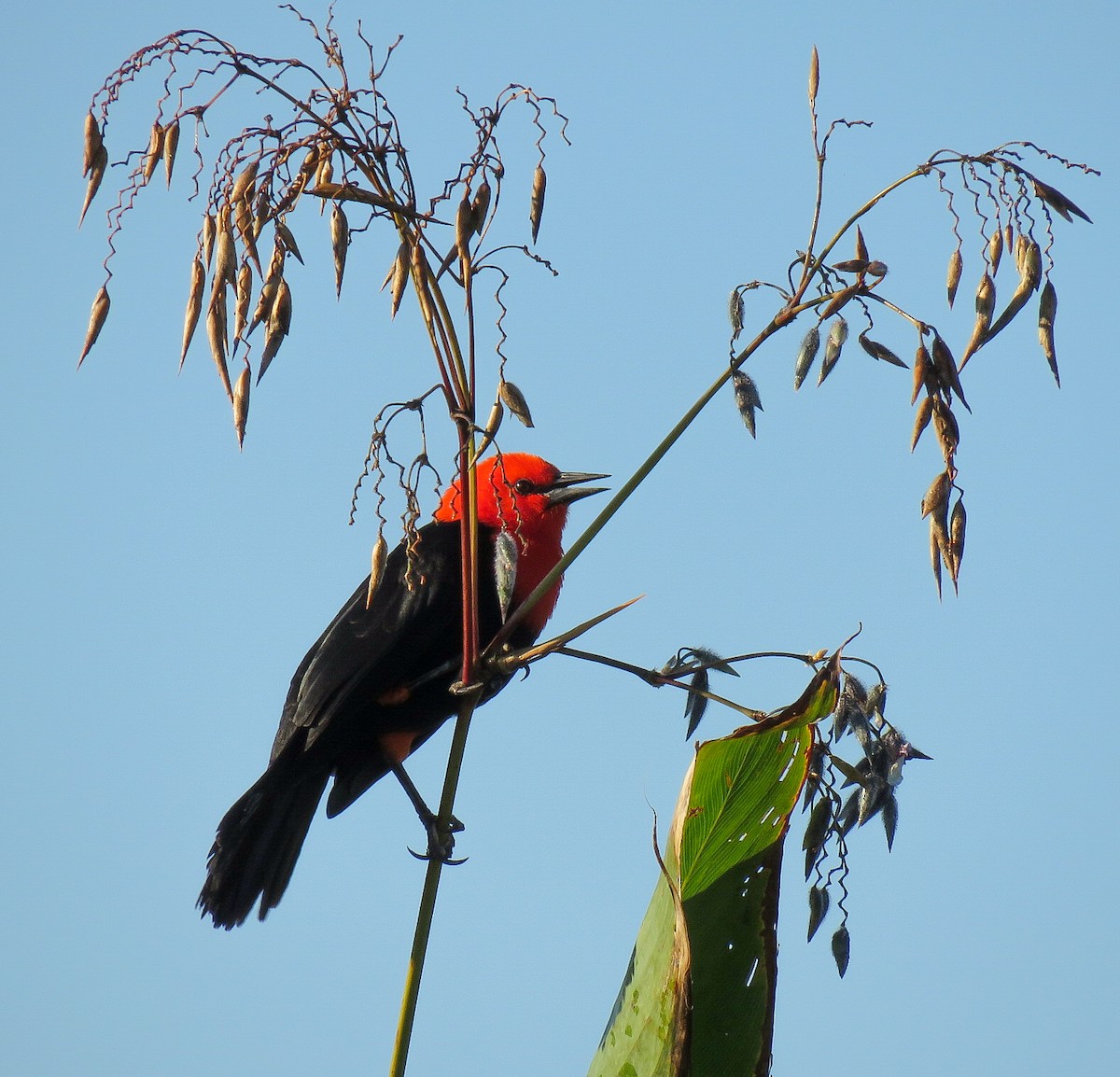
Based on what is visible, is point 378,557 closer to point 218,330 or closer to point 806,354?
point 218,330

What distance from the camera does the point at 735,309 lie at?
1879mm

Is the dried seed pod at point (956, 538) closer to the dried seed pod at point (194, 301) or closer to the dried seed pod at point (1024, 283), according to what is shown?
the dried seed pod at point (1024, 283)

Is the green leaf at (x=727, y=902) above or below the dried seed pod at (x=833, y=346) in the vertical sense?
below

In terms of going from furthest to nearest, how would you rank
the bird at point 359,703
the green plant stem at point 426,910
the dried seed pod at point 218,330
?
the bird at point 359,703
the dried seed pod at point 218,330
the green plant stem at point 426,910

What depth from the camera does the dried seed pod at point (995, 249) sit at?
191 centimetres

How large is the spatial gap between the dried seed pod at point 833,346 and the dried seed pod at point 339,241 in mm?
742

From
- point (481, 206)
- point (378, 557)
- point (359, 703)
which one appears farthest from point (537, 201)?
point (359, 703)

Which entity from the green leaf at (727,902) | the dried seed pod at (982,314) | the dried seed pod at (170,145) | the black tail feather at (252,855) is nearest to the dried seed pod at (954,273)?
the dried seed pod at (982,314)

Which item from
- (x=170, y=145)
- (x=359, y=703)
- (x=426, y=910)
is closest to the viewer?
(x=426, y=910)

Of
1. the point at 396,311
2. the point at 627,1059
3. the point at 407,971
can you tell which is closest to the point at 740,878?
the point at 627,1059

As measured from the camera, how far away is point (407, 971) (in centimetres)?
154

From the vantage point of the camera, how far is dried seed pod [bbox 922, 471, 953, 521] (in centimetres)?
183

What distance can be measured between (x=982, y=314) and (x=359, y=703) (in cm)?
200

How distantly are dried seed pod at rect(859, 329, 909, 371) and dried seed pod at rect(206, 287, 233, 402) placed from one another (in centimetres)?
95
